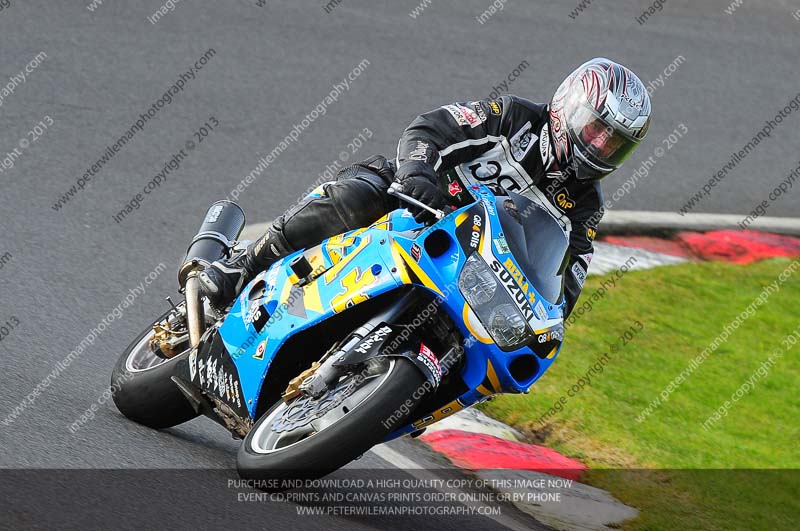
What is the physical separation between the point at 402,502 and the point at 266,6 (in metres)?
8.03

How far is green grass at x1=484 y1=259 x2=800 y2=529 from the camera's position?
5.95 meters

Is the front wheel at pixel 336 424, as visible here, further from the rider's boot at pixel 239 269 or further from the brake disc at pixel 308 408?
the rider's boot at pixel 239 269

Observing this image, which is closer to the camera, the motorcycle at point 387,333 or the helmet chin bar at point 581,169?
the motorcycle at point 387,333

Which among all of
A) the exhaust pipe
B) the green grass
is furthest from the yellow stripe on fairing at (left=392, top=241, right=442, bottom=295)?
the green grass

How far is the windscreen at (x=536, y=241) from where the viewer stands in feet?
14.5

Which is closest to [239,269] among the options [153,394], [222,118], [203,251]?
[203,251]

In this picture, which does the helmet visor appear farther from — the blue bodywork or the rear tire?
the rear tire

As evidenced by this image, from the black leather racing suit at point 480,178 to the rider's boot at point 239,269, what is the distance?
0.09m

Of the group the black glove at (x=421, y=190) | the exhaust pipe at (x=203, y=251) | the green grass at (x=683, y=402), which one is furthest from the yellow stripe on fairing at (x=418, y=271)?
the green grass at (x=683, y=402)

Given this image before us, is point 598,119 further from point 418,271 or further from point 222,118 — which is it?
point 222,118

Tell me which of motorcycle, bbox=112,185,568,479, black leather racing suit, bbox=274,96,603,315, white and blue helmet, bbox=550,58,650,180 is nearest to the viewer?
motorcycle, bbox=112,185,568,479

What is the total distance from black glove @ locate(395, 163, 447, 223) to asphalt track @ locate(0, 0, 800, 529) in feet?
3.99

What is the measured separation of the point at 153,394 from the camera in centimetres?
517

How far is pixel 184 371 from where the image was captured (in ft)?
16.6
